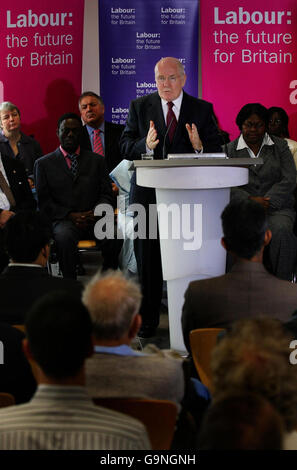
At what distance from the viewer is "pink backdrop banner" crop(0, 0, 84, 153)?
22.6ft

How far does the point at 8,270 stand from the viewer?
105 inches

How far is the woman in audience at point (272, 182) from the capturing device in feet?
14.9

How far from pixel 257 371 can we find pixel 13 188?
371cm

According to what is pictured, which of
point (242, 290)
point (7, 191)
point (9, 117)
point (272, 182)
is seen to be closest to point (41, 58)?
point (9, 117)

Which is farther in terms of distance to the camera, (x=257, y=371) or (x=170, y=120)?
(x=170, y=120)

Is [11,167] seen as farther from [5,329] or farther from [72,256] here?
[5,329]

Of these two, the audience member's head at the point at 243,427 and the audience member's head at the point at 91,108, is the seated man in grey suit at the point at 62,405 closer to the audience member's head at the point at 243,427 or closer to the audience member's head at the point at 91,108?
the audience member's head at the point at 243,427

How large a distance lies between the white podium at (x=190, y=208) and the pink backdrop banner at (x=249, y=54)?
367 centimetres

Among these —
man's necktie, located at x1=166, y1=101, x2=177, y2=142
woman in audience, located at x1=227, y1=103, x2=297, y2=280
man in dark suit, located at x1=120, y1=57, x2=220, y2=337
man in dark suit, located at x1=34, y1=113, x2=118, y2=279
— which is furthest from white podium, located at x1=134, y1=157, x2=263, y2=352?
man in dark suit, located at x1=34, y1=113, x2=118, y2=279

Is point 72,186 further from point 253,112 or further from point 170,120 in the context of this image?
point 253,112

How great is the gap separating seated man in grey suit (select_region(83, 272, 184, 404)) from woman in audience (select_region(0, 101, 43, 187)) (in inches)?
184

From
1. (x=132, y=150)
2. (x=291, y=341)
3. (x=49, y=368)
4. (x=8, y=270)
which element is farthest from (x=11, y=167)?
(x=49, y=368)

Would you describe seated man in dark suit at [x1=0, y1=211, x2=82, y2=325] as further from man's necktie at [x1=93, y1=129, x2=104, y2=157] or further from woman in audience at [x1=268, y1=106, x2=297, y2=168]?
woman in audience at [x1=268, y1=106, x2=297, y2=168]

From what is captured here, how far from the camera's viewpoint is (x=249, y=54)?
6965mm
